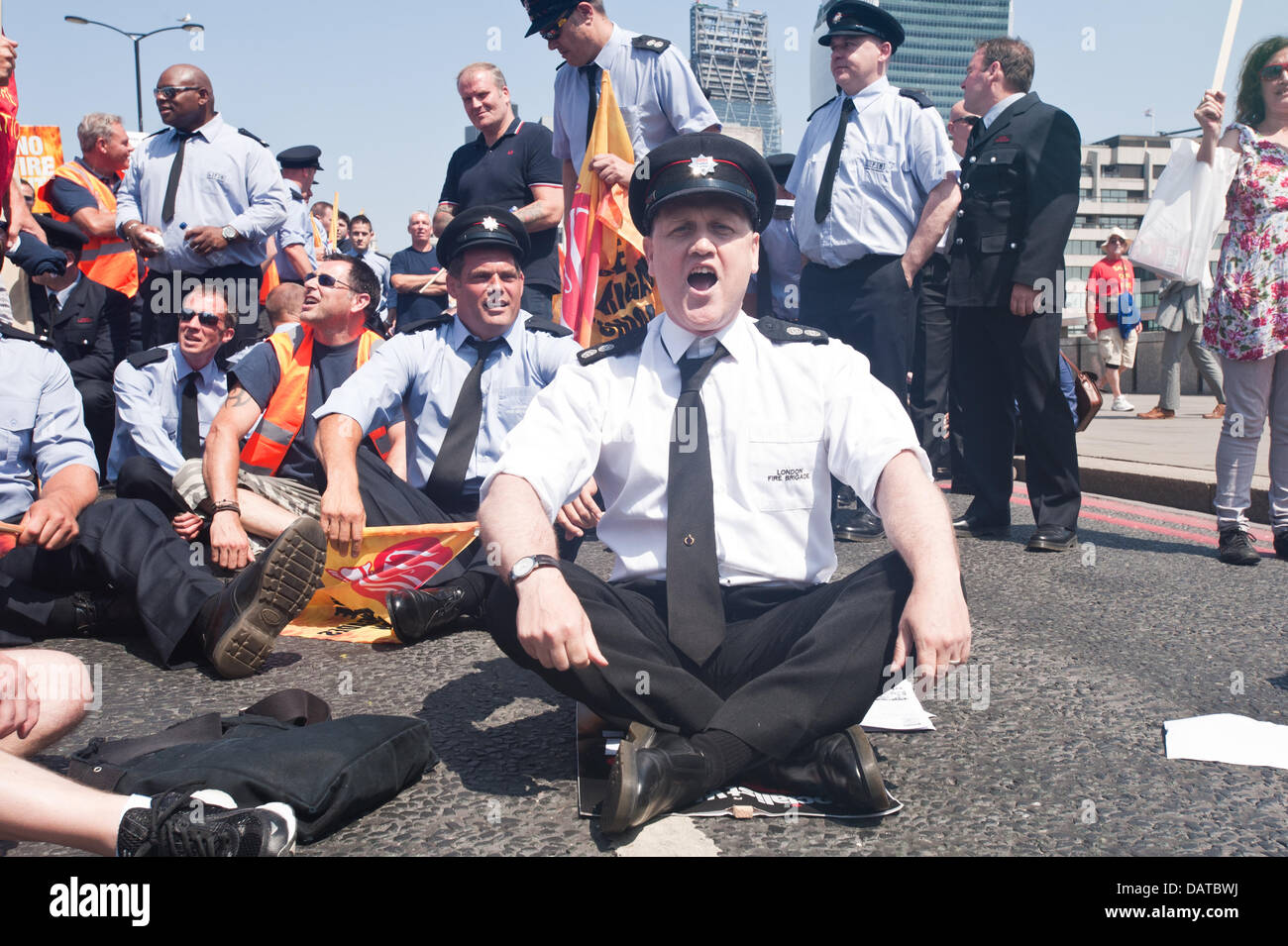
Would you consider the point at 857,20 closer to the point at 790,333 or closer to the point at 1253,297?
the point at 1253,297

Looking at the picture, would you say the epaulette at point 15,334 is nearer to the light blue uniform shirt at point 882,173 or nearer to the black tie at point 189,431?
the black tie at point 189,431

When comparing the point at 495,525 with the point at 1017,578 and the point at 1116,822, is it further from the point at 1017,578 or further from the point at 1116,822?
the point at 1017,578

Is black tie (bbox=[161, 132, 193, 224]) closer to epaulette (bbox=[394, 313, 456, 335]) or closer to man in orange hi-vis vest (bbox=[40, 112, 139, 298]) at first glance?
man in orange hi-vis vest (bbox=[40, 112, 139, 298])

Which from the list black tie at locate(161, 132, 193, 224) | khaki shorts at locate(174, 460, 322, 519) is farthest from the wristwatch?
black tie at locate(161, 132, 193, 224)

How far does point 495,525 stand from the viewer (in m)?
2.36

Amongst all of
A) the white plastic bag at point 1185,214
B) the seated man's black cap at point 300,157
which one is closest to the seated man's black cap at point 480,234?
the white plastic bag at point 1185,214

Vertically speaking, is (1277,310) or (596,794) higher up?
(1277,310)

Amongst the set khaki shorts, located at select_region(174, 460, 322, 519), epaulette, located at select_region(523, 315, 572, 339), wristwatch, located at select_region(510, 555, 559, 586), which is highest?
epaulette, located at select_region(523, 315, 572, 339)

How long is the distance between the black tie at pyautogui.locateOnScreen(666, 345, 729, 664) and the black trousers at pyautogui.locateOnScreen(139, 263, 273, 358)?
3989 millimetres

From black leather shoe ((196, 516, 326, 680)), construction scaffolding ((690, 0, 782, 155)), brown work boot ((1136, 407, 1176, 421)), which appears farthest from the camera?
construction scaffolding ((690, 0, 782, 155))

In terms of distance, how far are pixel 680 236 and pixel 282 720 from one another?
5.17ft

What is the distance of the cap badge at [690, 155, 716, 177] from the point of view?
2.63 m

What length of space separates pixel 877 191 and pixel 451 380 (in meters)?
2.51
